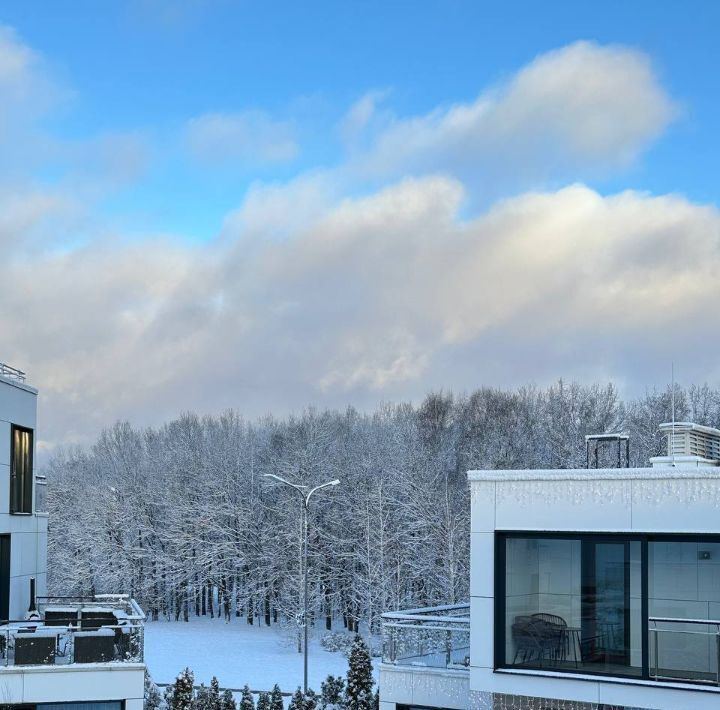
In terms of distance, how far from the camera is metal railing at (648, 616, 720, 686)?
1088 centimetres

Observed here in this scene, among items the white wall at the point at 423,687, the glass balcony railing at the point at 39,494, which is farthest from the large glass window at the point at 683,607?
the glass balcony railing at the point at 39,494

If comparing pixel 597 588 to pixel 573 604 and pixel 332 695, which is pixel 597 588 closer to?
pixel 573 604

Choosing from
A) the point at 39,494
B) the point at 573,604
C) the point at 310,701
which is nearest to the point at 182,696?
the point at 310,701

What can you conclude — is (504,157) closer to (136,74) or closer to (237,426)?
(136,74)

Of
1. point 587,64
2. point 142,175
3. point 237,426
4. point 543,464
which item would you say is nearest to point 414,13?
point 587,64

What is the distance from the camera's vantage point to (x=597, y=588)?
1142 centimetres

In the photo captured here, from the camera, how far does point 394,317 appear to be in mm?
48281

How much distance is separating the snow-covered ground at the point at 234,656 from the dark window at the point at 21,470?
629 inches

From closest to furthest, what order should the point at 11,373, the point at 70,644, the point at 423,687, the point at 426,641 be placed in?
the point at 423,687 < the point at 426,641 < the point at 70,644 < the point at 11,373

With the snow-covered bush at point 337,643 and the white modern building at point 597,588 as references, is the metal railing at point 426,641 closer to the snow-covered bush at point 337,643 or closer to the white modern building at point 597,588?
the white modern building at point 597,588

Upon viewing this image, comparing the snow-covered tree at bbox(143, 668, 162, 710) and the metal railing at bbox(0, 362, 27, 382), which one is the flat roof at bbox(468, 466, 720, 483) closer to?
the metal railing at bbox(0, 362, 27, 382)

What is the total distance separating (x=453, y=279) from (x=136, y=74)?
17.5m

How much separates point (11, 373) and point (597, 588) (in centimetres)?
1367

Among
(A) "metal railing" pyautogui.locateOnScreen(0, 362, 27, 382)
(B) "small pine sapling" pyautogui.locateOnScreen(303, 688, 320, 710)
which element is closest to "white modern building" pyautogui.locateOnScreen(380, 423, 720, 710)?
(A) "metal railing" pyautogui.locateOnScreen(0, 362, 27, 382)
